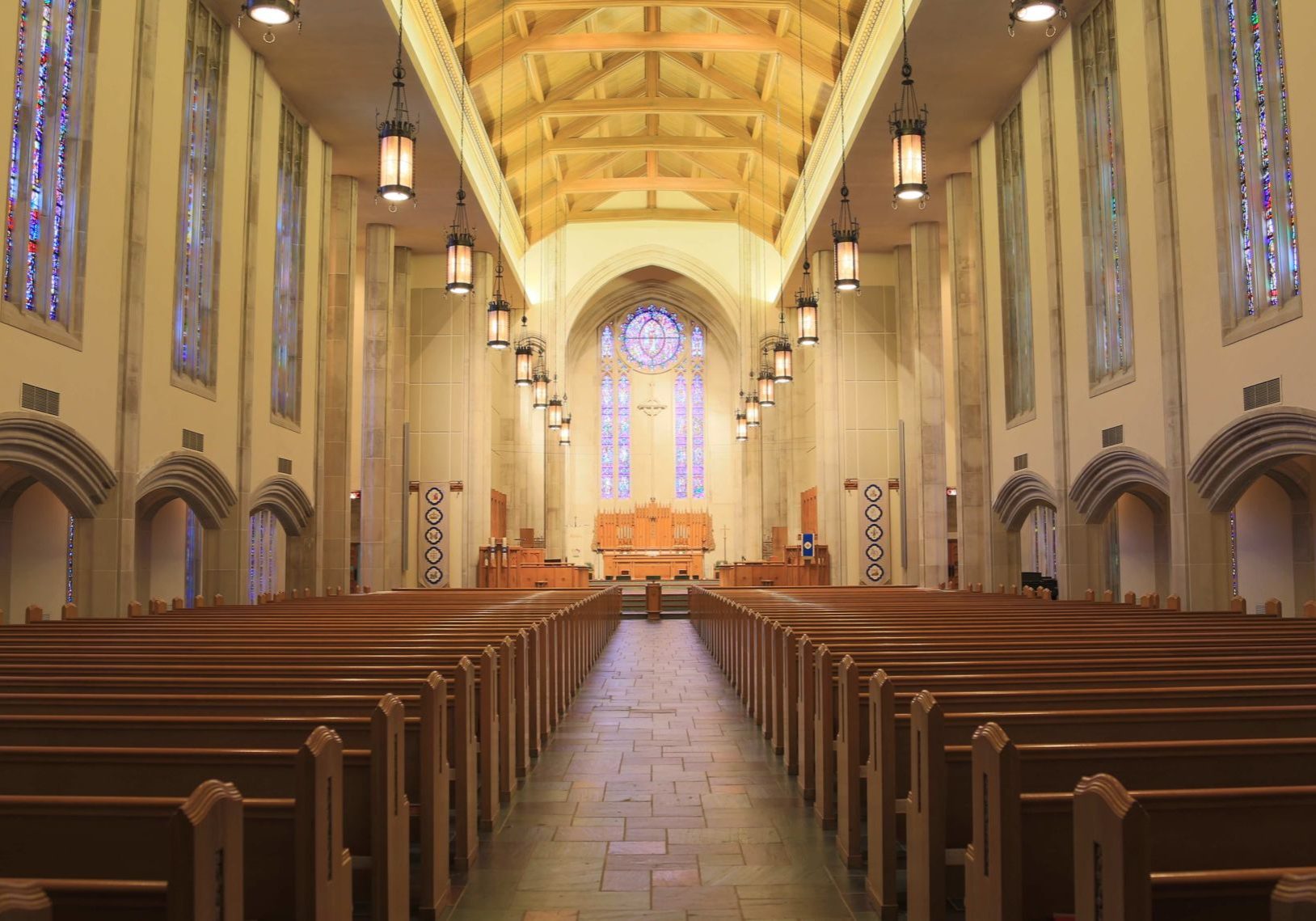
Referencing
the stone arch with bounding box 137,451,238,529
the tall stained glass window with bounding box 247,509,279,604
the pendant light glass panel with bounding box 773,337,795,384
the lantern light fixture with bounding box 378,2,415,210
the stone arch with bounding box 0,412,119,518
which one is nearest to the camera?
the stone arch with bounding box 0,412,119,518

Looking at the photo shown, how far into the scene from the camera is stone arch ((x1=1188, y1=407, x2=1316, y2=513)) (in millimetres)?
8258

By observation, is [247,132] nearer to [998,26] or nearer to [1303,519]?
[998,26]

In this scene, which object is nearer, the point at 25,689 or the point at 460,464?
the point at 25,689

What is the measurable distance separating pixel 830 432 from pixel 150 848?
20.0 metres

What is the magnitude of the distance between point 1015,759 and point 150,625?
657cm

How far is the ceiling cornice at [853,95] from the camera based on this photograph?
13.7 metres

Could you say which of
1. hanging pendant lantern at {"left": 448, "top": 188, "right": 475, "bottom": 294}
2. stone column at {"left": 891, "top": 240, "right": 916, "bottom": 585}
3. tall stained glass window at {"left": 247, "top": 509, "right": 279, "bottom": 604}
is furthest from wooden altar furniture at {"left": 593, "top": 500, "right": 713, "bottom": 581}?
hanging pendant lantern at {"left": 448, "top": 188, "right": 475, "bottom": 294}

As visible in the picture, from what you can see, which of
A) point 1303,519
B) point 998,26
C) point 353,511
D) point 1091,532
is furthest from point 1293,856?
point 353,511

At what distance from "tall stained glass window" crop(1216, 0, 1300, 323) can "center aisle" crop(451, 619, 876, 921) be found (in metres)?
5.71

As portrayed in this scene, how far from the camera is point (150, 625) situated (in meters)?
7.35

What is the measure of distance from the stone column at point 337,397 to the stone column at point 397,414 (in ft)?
8.82

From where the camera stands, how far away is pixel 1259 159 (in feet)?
29.4

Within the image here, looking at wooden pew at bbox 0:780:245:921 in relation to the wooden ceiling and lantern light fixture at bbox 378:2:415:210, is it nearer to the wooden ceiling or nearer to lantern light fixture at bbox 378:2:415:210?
lantern light fixture at bbox 378:2:415:210

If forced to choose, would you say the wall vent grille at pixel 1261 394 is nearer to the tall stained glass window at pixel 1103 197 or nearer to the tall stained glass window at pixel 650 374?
the tall stained glass window at pixel 1103 197
